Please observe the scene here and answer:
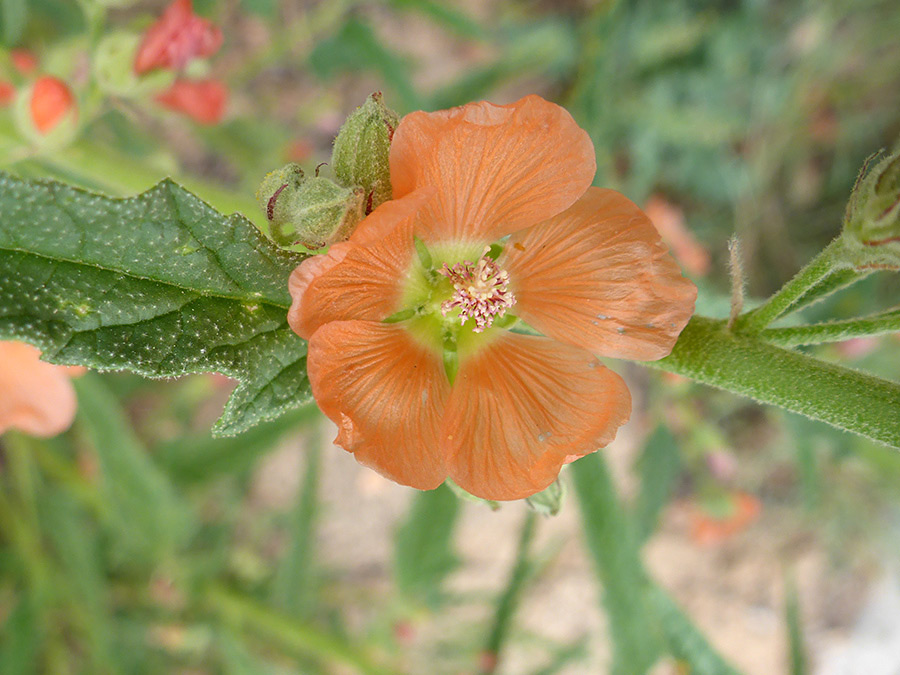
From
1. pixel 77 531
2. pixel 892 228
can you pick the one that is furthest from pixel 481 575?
pixel 892 228

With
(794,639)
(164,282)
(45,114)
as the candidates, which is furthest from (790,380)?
(794,639)

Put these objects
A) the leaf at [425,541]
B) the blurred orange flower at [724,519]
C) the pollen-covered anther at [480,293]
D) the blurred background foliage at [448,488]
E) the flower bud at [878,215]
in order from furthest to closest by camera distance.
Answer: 1. the blurred orange flower at [724,519]
2. the leaf at [425,541]
3. the blurred background foliage at [448,488]
4. the pollen-covered anther at [480,293]
5. the flower bud at [878,215]

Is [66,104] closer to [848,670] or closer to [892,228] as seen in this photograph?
[892,228]

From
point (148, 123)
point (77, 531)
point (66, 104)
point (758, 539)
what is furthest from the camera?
point (758, 539)

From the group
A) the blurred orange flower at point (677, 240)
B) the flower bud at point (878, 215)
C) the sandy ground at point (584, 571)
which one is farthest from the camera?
the sandy ground at point (584, 571)

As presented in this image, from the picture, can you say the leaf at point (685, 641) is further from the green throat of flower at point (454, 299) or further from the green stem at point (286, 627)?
the green throat of flower at point (454, 299)

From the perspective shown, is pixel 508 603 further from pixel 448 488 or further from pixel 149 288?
pixel 149 288

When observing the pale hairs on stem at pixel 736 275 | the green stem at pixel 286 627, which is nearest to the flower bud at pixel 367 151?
the pale hairs on stem at pixel 736 275
